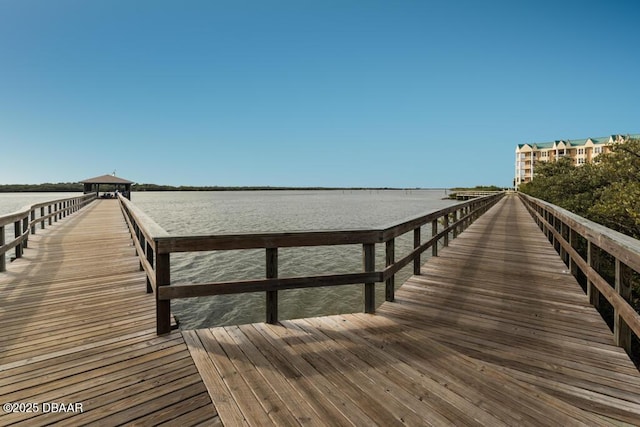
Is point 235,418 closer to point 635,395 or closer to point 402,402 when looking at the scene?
point 402,402

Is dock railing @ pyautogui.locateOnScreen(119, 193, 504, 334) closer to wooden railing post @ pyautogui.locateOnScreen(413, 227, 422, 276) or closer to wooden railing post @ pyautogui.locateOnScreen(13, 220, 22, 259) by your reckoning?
wooden railing post @ pyautogui.locateOnScreen(413, 227, 422, 276)

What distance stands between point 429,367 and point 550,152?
10747cm

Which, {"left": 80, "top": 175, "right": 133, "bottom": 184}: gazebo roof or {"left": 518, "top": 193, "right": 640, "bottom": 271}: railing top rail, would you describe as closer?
{"left": 518, "top": 193, "right": 640, "bottom": 271}: railing top rail

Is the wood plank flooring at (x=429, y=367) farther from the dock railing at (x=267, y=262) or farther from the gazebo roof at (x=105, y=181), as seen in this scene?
the gazebo roof at (x=105, y=181)

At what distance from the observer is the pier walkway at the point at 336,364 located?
2.06 metres

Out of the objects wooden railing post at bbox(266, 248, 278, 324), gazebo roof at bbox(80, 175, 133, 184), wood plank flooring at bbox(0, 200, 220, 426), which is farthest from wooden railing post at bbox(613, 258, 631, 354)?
Result: gazebo roof at bbox(80, 175, 133, 184)

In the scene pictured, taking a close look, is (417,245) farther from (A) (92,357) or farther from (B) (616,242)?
(A) (92,357)

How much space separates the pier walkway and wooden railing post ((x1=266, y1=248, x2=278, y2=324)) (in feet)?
0.35

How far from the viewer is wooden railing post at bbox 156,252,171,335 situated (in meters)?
3.02

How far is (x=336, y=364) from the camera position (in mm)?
2625

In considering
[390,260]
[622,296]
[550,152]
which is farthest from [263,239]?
[550,152]

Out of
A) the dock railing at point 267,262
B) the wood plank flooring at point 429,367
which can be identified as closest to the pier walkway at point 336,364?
the wood plank flooring at point 429,367

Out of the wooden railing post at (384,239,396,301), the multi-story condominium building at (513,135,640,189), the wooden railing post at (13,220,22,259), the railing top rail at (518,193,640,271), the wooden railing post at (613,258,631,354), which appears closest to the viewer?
the railing top rail at (518,193,640,271)

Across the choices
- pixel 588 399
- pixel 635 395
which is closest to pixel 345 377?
pixel 588 399
